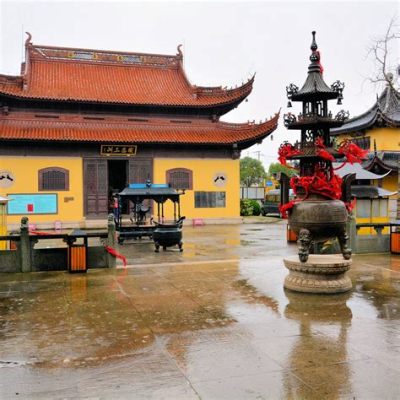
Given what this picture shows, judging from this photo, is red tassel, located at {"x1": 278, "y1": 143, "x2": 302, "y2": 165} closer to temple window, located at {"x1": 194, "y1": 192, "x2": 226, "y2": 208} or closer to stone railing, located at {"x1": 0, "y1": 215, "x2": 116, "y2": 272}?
stone railing, located at {"x1": 0, "y1": 215, "x2": 116, "y2": 272}

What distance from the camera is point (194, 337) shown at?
5516 millimetres

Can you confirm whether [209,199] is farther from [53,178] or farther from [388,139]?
[388,139]

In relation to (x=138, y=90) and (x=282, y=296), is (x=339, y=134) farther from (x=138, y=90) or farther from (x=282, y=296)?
(x=282, y=296)

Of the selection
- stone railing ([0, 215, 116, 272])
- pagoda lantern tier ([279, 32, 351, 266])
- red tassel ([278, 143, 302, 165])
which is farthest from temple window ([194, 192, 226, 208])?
red tassel ([278, 143, 302, 165])

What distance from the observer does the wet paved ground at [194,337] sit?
4.09 meters

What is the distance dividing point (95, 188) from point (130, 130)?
3.66 metres

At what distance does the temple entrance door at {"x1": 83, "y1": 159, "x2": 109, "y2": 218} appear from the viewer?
23516 mm

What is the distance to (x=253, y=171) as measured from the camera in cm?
6831

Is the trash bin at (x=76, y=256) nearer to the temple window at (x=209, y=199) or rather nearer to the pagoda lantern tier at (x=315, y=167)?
the pagoda lantern tier at (x=315, y=167)

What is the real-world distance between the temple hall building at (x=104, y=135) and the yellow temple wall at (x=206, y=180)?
0.06 meters

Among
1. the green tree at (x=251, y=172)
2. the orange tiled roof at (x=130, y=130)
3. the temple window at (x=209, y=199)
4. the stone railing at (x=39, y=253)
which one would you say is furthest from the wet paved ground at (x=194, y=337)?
the green tree at (x=251, y=172)

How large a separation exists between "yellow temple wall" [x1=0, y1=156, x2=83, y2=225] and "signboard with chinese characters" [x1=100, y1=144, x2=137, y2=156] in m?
1.34

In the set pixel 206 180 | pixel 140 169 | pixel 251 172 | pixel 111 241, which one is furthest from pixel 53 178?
pixel 251 172

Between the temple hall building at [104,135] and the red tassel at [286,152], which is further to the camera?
the temple hall building at [104,135]
